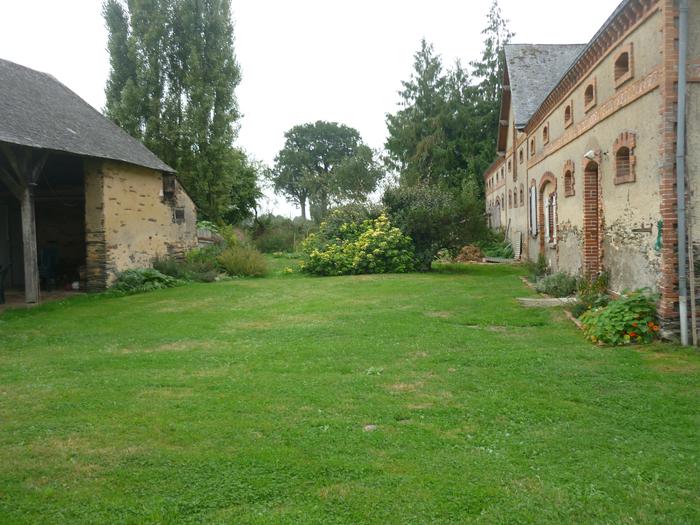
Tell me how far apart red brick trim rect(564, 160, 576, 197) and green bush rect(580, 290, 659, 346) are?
5455 millimetres

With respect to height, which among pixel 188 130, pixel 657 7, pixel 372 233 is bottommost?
pixel 372 233

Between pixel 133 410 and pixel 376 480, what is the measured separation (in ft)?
9.03

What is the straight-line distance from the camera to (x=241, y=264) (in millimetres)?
20484

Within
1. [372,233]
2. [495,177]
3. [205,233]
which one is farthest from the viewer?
[495,177]

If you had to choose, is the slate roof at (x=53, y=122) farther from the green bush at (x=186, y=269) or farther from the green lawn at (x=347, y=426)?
the green lawn at (x=347, y=426)

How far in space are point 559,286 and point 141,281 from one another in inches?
432

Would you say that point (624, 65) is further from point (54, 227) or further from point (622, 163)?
point (54, 227)

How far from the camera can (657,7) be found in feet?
27.9


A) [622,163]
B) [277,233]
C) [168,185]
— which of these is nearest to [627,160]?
[622,163]

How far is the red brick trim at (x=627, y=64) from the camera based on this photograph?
31.6 ft

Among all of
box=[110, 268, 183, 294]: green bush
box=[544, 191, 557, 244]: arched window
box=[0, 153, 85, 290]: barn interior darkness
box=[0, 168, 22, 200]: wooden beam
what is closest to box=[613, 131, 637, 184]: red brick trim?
box=[544, 191, 557, 244]: arched window

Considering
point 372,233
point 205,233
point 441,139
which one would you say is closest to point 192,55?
point 205,233

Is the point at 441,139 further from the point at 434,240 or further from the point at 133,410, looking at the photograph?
the point at 133,410

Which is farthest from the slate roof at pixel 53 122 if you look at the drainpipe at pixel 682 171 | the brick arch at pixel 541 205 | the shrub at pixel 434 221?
the drainpipe at pixel 682 171
